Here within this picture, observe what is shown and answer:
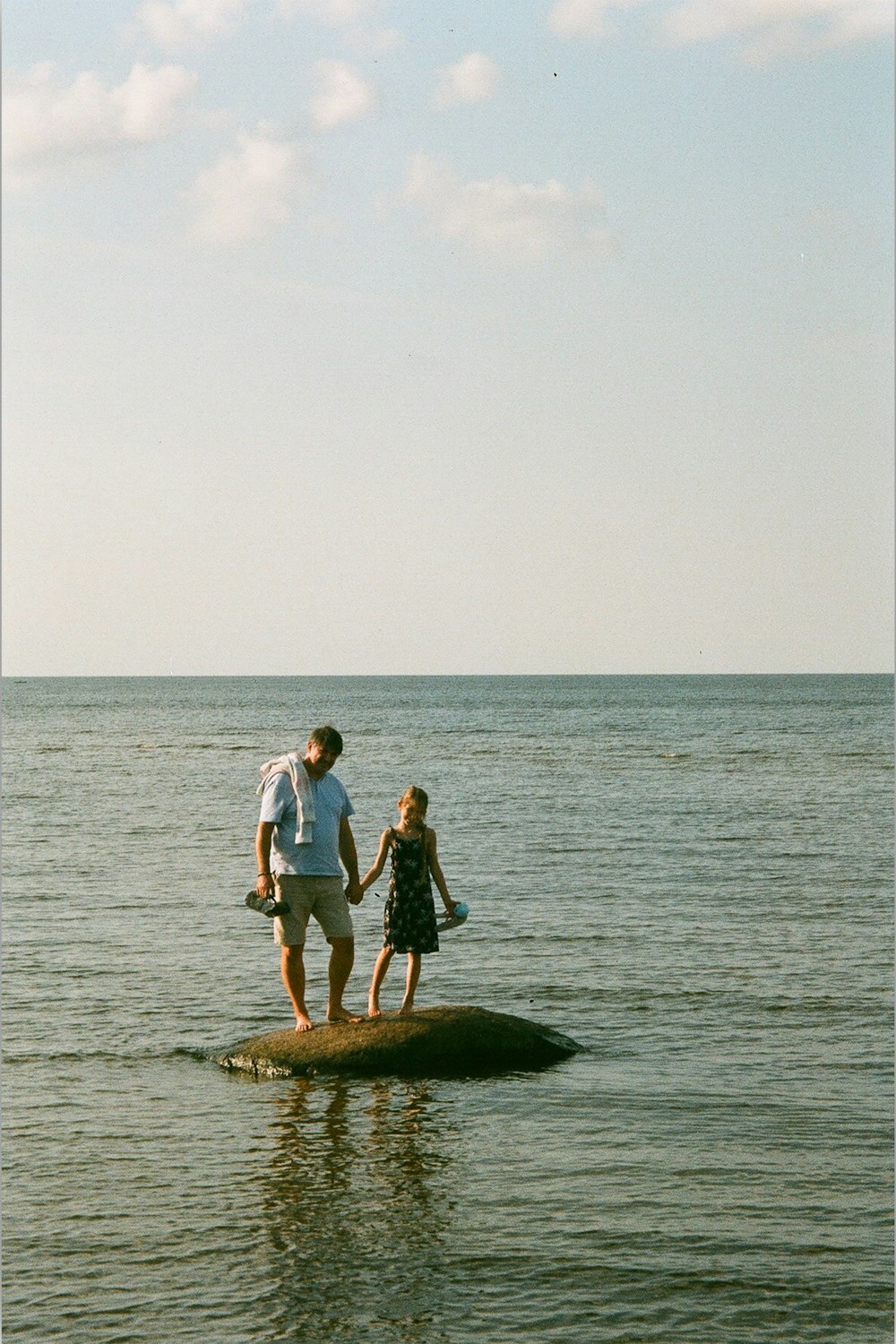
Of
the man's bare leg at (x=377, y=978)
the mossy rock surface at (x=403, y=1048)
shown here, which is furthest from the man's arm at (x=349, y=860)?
the mossy rock surface at (x=403, y=1048)

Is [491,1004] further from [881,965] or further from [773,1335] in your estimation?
[773,1335]

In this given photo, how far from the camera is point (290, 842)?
8031 mm

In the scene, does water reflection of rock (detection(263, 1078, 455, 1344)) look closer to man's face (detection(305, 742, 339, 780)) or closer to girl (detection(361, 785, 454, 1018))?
girl (detection(361, 785, 454, 1018))

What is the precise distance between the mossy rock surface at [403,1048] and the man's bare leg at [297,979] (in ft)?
0.29

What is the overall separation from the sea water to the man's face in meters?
1.73

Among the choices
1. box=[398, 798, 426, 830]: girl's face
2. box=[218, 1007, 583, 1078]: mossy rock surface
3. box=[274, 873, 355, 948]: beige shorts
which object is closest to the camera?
box=[274, 873, 355, 948]: beige shorts

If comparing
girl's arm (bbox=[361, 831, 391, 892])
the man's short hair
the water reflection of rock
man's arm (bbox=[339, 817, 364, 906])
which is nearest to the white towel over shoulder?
the man's short hair

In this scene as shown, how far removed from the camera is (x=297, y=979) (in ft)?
27.5

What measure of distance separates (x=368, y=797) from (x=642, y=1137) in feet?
74.2

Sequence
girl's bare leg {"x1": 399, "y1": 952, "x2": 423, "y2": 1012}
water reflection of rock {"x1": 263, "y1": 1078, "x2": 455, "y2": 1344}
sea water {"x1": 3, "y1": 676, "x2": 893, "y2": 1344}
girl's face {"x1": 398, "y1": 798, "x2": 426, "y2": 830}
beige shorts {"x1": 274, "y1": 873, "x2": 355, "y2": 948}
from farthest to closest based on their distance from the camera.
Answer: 1. girl's bare leg {"x1": 399, "y1": 952, "x2": 423, "y2": 1012}
2. girl's face {"x1": 398, "y1": 798, "x2": 426, "y2": 830}
3. beige shorts {"x1": 274, "y1": 873, "x2": 355, "y2": 948}
4. sea water {"x1": 3, "y1": 676, "x2": 893, "y2": 1344}
5. water reflection of rock {"x1": 263, "y1": 1078, "x2": 455, "y2": 1344}

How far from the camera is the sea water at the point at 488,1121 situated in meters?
5.34

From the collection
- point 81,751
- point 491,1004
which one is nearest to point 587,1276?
point 491,1004

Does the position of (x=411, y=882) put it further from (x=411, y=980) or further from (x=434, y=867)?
(x=411, y=980)

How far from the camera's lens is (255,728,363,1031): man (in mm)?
7910
